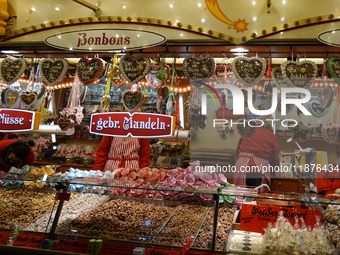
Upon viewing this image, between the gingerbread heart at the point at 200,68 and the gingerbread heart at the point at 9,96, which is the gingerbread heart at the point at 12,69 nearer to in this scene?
the gingerbread heart at the point at 9,96

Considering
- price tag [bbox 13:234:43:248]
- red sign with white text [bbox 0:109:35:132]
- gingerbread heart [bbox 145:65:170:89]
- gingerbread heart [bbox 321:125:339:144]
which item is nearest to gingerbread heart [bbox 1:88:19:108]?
red sign with white text [bbox 0:109:35:132]

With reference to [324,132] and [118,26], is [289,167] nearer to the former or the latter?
[324,132]

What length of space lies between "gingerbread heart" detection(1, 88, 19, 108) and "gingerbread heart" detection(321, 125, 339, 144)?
4006mm

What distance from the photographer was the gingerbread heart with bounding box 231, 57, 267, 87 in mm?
2863

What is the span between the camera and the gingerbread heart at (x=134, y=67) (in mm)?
3066

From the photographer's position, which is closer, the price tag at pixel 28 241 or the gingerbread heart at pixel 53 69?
→ the price tag at pixel 28 241

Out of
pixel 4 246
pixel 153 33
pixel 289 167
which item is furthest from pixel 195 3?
pixel 4 246

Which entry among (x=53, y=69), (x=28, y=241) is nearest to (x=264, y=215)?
(x=28, y=241)

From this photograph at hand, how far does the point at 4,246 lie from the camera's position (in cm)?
162

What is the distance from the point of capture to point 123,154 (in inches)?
150

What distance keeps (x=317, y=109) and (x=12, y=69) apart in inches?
147

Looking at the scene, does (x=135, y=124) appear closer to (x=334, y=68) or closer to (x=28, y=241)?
(x=28, y=241)

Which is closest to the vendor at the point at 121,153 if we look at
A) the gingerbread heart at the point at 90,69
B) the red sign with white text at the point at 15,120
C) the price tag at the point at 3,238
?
the gingerbread heart at the point at 90,69

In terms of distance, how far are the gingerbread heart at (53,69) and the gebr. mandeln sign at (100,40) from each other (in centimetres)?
19
